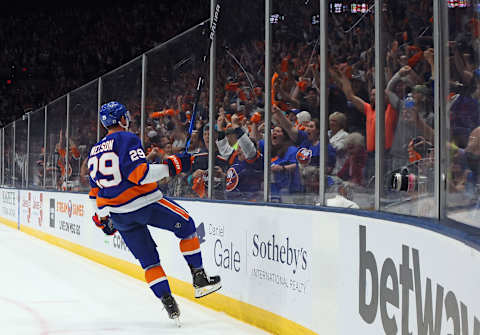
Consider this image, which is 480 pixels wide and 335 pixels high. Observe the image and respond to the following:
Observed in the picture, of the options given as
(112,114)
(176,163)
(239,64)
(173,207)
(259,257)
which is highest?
(239,64)

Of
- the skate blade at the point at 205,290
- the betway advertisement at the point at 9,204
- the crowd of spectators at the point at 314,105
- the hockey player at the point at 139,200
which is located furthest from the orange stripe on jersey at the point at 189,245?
the betway advertisement at the point at 9,204

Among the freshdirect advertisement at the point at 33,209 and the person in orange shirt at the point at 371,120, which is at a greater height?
the person in orange shirt at the point at 371,120

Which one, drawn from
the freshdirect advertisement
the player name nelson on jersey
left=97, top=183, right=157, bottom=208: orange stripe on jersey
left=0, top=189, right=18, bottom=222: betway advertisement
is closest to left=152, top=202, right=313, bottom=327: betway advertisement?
left=97, top=183, right=157, bottom=208: orange stripe on jersey

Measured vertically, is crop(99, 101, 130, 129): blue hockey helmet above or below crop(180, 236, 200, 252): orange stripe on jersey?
above

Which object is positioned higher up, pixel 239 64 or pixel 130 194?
pixel 239 64

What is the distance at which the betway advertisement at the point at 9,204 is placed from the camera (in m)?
11.5

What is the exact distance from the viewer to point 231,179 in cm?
433

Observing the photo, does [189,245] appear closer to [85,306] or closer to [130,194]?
[130,194]

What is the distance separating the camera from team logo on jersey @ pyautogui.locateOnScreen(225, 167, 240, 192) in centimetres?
428

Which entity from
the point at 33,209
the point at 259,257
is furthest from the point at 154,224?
the point at 33,209

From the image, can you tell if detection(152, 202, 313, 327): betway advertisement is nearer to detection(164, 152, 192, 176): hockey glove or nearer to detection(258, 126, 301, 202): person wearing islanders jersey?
detection(258, 126, 301, 202): person wearing islanders jersey

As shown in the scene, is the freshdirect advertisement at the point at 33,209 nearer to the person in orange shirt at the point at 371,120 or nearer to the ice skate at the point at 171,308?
the ice skate at the point at 171,308

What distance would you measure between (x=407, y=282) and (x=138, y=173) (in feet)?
6.26

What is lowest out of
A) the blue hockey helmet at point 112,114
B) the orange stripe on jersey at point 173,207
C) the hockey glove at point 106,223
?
the hockey glove at point 106,223
